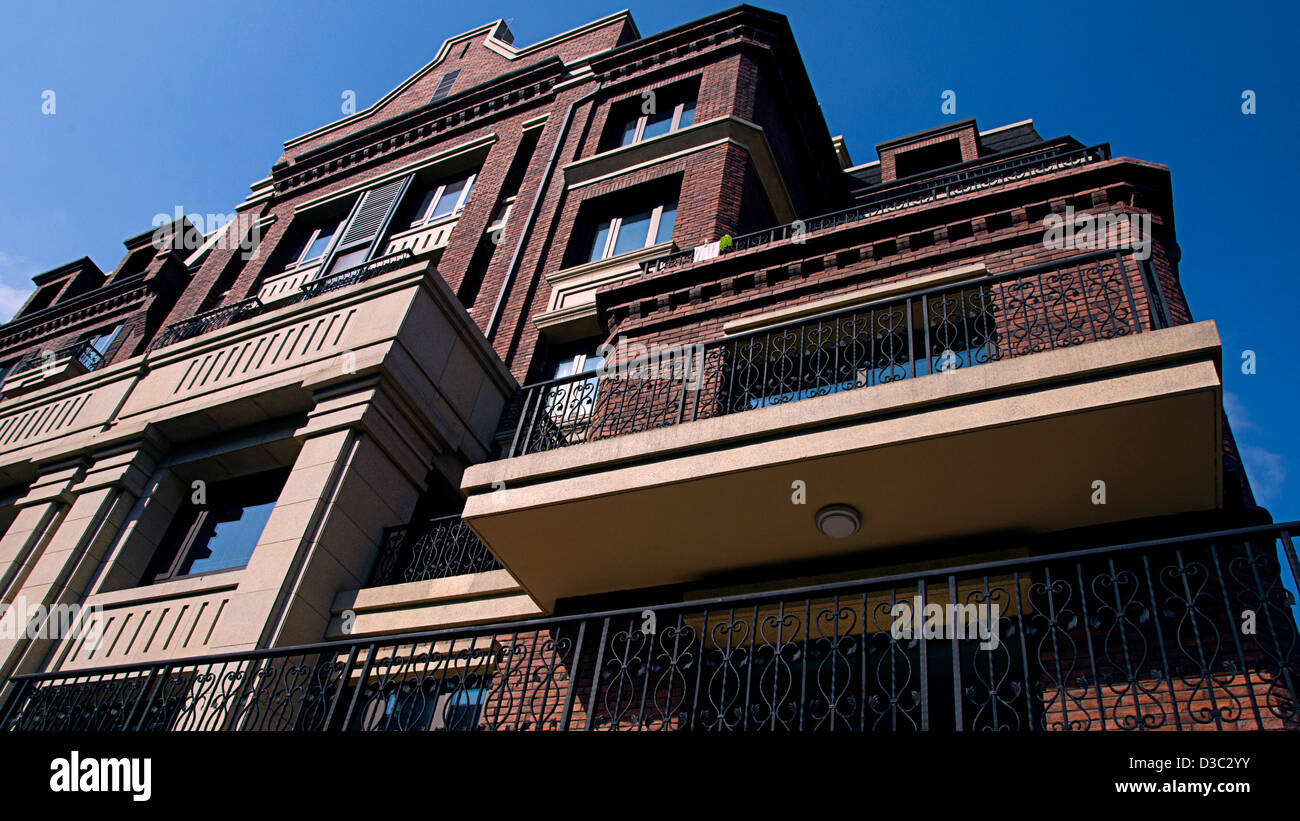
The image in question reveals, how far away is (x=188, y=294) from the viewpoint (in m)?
21.2

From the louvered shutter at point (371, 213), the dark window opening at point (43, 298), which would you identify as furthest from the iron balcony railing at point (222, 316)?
the dark window opening at point (43, 298)

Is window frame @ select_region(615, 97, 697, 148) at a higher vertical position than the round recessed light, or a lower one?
higher

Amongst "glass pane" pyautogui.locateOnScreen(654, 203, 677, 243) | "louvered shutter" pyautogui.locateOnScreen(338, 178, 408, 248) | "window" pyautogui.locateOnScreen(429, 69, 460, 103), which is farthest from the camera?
"window" pyautogui.locateOnScreen(429, 69, 460, 103)

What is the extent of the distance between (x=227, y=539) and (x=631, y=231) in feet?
28.3

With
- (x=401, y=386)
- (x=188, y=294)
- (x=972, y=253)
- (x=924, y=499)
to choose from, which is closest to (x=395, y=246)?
(x=188, y=294)

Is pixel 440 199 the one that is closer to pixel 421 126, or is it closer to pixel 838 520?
pixel 421 126

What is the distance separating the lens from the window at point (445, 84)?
2397cm

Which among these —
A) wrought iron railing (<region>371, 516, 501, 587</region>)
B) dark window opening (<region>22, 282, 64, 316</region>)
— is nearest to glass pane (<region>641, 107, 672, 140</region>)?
wrought iron railing (<region>371, 516, 501, 587</region>)

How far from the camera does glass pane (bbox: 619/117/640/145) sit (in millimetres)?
18625

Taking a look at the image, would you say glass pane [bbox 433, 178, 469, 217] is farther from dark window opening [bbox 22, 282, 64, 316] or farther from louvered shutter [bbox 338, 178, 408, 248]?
dark window opening [bbox 22, 282, 64, 316]

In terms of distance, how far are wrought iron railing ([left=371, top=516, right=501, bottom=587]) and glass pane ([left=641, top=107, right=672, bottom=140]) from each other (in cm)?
1039
